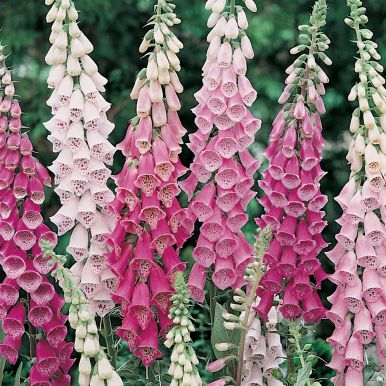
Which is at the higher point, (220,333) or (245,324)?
(245,324)

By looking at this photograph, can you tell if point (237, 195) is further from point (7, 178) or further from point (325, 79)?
point (7, 178)

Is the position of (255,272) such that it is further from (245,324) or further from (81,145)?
(81,145)

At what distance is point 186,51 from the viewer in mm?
4488

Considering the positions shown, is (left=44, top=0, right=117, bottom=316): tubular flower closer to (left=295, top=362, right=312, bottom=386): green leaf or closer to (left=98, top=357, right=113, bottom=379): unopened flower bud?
(left=98, top=357, right=113, bottom=379): unopened flower bud

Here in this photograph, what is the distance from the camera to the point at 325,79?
7.98 ft

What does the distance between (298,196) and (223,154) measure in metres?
0.22

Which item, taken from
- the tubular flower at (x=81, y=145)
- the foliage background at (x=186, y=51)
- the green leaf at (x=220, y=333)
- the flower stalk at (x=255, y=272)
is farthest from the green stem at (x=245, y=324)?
the foliage background at (x=186, y=51)

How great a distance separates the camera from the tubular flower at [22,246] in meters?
2.41

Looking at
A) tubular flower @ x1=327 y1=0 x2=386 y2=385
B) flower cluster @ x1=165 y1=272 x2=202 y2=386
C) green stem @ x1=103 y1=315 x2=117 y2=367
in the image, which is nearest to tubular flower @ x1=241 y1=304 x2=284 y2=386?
tubular flower @ x1=327 y1=0 x2=386 y2=385

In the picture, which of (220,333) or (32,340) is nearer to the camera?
(220,333)

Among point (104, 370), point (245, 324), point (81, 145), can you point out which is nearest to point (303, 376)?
point (245, 324)

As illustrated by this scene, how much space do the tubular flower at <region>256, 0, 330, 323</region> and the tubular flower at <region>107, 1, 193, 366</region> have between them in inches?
9.1

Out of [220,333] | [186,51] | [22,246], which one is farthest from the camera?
[186,51]

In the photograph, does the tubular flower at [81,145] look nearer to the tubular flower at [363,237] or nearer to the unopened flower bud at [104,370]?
the unopened flower bud at [104,370]
